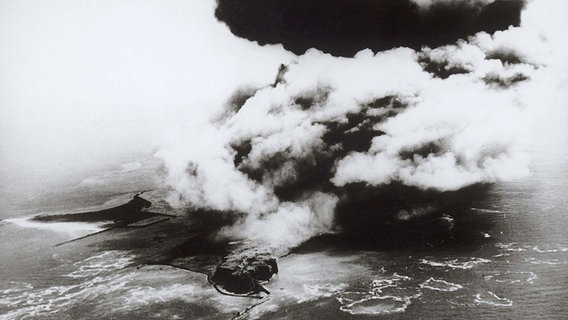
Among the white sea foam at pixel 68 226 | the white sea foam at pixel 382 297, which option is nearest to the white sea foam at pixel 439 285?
the white sea foam at pixel 382 297

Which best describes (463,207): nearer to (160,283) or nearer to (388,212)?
(388,212)

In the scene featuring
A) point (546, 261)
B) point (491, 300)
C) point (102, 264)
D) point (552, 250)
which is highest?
point (552, 250)

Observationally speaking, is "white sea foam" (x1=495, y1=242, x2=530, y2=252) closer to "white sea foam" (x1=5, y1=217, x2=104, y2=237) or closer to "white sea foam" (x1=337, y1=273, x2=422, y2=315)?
"white sea foam" (x1=337, y1=273, x2=422, y2=315)

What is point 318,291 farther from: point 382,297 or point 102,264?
point 102,264

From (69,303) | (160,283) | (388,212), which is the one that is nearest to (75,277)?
(69,303)

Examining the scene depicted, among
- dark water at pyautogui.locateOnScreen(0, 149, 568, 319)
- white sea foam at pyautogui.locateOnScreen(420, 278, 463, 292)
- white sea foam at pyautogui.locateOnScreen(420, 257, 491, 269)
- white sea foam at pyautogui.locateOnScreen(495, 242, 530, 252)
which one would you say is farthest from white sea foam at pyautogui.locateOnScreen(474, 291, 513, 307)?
white sea foam at pyautogui.locateOnScreen(495, 242, 530, 252)

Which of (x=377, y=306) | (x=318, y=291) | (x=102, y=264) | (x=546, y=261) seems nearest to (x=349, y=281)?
(x=318, y=291)
